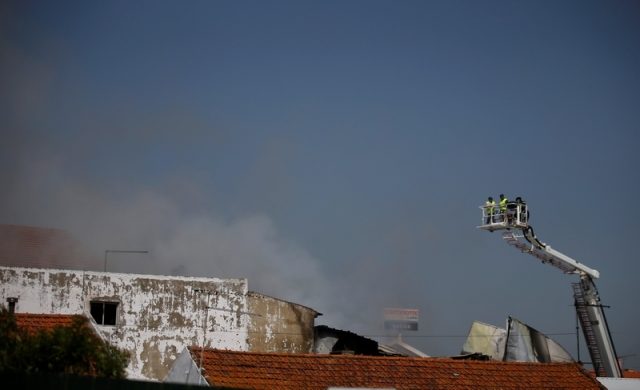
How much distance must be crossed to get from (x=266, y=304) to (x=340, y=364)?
43.2 feet

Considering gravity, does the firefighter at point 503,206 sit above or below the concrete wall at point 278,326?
above

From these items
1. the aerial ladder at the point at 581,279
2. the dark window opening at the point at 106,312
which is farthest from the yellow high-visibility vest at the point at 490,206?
the dark window opening at the point at 106,312

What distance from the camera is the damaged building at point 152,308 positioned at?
43.5 metres

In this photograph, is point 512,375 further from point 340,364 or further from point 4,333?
point 4,333

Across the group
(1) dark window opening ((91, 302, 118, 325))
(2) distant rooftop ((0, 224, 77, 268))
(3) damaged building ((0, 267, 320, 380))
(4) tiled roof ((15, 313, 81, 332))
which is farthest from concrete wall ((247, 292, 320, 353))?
(4) tiled roof ((15, 313, 81, 332))

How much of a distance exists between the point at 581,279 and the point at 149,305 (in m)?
20.3

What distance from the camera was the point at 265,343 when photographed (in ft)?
155

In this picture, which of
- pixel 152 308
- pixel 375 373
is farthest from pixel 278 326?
pixel 375 373

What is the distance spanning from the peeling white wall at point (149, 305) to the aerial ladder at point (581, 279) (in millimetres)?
11859

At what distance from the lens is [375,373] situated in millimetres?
34844

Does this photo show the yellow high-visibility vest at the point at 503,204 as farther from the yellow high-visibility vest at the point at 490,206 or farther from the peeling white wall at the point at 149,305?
the peeling white wall at the point at 149,305

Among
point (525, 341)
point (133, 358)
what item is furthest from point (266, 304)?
point (525, 341)

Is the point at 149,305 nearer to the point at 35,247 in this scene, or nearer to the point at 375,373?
the point at 35,247

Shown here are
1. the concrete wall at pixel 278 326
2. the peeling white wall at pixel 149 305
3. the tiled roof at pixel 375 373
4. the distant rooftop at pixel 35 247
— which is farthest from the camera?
the distant rooftop at pixel 35 247
